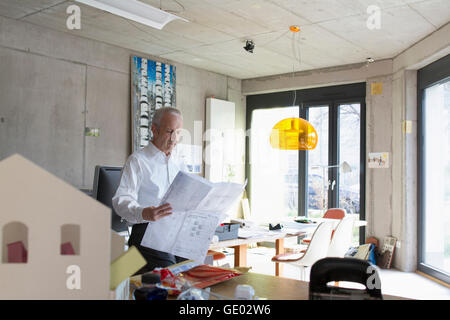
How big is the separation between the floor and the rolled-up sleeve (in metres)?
3.34

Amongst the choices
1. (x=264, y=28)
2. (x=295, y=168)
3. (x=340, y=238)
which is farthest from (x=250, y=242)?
(x=295, y=168)

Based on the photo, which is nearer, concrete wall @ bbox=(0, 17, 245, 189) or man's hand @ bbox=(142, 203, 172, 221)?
man's hand @ bbox=(142, 203, 172, 221)

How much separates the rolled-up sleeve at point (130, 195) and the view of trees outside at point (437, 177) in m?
4.61

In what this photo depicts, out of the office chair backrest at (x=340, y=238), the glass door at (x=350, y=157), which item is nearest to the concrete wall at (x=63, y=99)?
the office chair backrest at (x=340, y=238)

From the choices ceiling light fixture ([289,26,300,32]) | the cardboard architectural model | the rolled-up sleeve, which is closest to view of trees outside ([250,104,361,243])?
ceiling light fixture ([289,26,300,32])

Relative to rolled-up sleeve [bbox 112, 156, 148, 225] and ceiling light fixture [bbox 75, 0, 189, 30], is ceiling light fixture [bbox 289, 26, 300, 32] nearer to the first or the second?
ceiling light fixture [bbox 75, 0, 189, 30]

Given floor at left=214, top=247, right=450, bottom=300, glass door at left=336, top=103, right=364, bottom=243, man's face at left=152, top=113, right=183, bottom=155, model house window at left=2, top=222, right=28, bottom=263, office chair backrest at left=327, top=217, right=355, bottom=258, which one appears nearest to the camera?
model house window at left=2, top=222, right=28, bottom=263

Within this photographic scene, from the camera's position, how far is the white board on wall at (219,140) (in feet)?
25.3

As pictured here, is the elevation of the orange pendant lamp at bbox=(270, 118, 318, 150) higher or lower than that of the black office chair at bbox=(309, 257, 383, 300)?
higher

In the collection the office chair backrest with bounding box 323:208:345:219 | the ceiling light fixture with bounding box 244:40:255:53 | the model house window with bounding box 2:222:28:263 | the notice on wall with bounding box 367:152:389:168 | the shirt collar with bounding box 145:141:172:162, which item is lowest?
the office chair backrest with bounding box 323:208:345:219

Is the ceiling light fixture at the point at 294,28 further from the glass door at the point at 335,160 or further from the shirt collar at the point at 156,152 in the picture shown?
the shirt collar at the point at 156,152

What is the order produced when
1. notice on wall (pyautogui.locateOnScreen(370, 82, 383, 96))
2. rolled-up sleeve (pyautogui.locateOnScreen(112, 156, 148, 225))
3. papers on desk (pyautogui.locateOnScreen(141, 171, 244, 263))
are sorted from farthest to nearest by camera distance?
notice on wall (pyautogui.locateOnScreen(370, 82, 383, 96)), rolled-up sleeve (pyautogui.locateOnScreen(112, 156, 148, 225)), papers on desk (pyautogui.locateOnScreen(141, 171, 244, 263))

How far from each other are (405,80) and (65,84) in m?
4.72

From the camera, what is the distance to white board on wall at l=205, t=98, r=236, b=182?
771cm
